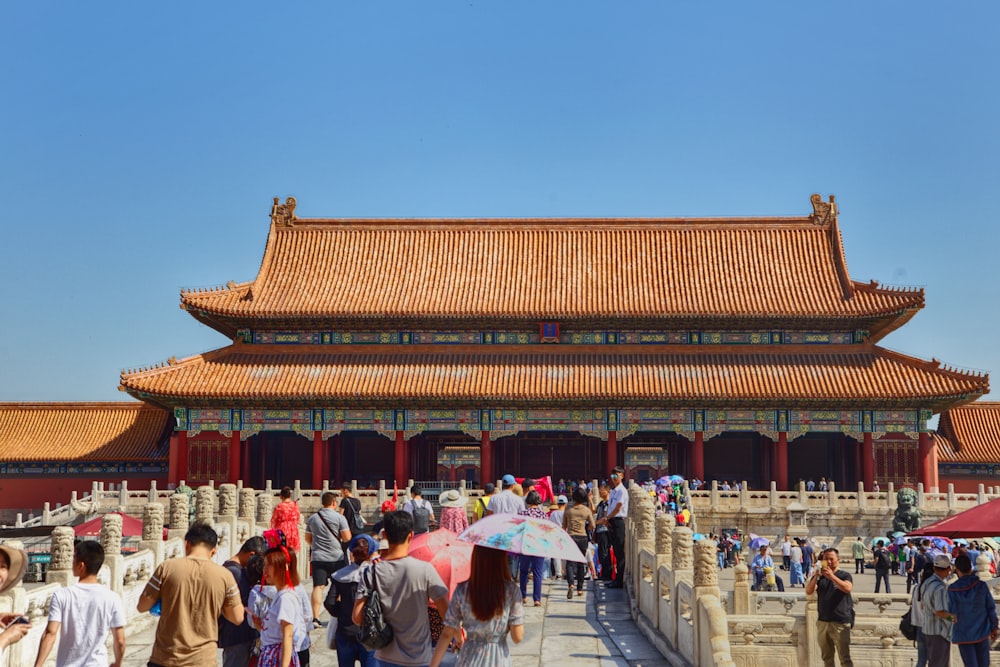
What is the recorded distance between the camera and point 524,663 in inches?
489

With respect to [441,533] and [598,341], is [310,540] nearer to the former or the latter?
[441,533]

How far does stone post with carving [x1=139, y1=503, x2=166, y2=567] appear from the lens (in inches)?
669

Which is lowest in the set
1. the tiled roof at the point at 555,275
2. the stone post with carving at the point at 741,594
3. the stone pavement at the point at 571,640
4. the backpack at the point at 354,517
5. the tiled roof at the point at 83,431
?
the stone pavement at the point at 571,640

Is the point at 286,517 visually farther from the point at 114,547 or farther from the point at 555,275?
the point at 555,275

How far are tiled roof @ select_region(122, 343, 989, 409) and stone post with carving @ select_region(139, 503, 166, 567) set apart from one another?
61.3 ft

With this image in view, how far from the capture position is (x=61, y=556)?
13.6 meters

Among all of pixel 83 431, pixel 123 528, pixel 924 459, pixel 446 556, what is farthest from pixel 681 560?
pixel 83 431

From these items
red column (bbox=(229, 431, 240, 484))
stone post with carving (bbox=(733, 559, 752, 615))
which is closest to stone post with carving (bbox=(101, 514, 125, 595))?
stone post with carving (bbox=(733, 559, 752, 615))

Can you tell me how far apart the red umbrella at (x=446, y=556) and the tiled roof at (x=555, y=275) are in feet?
95.4

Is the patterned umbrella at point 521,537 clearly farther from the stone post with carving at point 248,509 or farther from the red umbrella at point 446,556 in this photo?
the stone post with carving at point 248,509

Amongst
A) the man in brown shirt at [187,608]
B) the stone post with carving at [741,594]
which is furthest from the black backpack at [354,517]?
the man in brown shirt at [187,608]

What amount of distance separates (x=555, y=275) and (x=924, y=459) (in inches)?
551

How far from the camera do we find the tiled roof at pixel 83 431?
38.4 meters

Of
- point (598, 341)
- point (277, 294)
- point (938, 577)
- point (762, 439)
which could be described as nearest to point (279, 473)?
point (277, 294)
